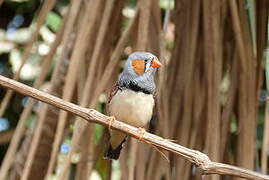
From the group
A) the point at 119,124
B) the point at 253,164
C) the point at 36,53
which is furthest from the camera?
the point at 36,53

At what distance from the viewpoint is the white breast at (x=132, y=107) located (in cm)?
159

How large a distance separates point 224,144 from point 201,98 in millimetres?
144

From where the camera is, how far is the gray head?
1.58 meters

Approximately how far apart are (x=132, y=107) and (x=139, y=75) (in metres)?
0.09

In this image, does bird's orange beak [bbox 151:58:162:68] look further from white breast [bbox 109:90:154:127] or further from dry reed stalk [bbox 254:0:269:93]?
dry reed stalk [bbox 254:0:269:93]

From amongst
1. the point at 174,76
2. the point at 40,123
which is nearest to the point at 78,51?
the point at 40,123

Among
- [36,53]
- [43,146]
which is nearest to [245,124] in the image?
[43,146]

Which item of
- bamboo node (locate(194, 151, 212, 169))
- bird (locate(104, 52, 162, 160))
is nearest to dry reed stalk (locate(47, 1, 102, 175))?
bird (locate(104, 52, 162, 160))

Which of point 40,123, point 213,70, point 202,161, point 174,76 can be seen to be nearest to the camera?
point 202,161

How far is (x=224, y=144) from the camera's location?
5.41 feet

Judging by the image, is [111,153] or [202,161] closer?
[202,161]

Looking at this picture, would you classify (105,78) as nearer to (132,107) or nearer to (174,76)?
(132,107)

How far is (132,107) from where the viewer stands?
1.60 meters

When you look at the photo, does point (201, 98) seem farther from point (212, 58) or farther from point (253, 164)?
point (253, 164)
